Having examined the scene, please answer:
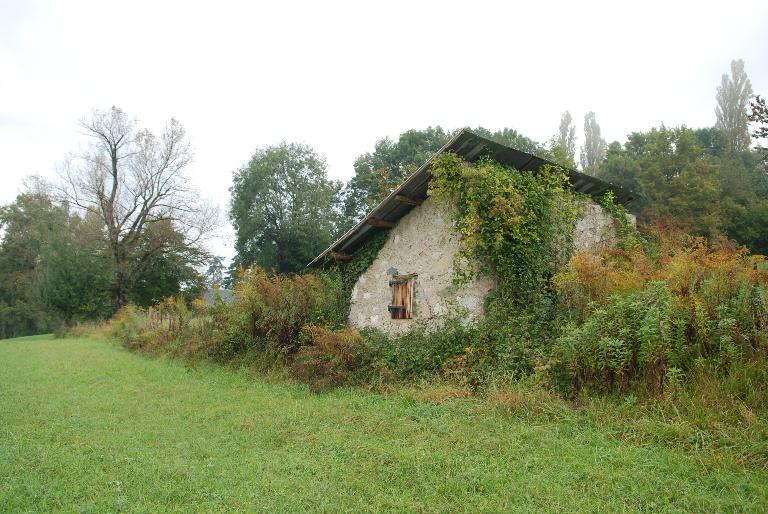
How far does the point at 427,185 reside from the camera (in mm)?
10648

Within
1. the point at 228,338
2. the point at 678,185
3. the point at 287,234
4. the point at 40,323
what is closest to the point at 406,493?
the point at 228,338

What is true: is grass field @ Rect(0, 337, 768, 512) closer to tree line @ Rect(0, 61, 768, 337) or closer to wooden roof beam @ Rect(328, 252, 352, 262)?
wooden roof beam @ Rect(328, 252, 352, 262)

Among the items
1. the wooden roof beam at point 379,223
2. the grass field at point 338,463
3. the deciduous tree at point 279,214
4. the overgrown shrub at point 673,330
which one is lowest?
the grass field at point 338,463

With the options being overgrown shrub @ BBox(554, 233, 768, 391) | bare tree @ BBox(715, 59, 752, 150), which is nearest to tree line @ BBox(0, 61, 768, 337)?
bare tree @ BBox(715, 59, 752, 150)

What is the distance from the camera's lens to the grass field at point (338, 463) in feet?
13.4

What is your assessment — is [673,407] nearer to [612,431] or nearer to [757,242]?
[612,431]

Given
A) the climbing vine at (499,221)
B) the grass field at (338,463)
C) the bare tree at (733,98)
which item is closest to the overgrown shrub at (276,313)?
the grass field at (338,463)

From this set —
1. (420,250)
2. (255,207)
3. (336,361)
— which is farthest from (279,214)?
(336,361)

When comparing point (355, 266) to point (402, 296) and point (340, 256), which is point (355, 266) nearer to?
point (340, 256)

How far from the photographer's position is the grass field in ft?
13.4

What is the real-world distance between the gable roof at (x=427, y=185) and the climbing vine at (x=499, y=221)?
0.21 meters

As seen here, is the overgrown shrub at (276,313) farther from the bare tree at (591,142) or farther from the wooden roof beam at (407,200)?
the bare tree at (591,142)

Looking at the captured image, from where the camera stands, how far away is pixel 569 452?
16.0ft

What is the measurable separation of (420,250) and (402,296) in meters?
1.14
